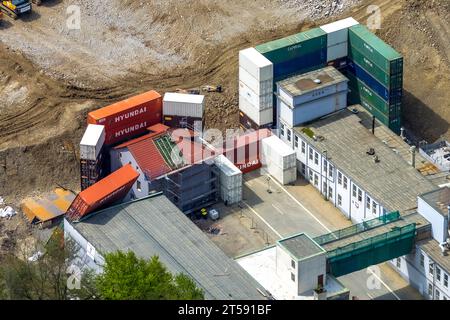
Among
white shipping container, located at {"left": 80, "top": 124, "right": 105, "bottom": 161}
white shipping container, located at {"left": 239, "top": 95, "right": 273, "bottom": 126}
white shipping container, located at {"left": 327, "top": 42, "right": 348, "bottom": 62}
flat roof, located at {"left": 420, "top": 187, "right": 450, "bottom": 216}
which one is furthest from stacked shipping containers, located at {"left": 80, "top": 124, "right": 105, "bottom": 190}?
flat roof, located at {"left": 420, "top": 187, "right": 450, "bottom": 216}

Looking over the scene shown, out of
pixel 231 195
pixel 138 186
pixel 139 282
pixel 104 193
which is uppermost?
pixel 138 186

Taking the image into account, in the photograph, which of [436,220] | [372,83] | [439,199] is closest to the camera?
[436,220]

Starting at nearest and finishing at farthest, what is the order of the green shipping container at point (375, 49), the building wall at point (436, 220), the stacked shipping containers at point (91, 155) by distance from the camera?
the building wall at point (436, 220), the stacked shipping containers at point (91, 155), the green shipping container at point (375, 49)

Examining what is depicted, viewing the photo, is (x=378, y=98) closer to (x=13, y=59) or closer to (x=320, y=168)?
(x=320, y=168)

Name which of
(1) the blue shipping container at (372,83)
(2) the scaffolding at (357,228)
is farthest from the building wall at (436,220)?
(1) the blue shipping container at (372,83)

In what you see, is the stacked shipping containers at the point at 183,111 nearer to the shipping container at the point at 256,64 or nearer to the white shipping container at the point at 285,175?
the shipping container at the point at 256,64

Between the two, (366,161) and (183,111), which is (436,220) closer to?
(366,161)

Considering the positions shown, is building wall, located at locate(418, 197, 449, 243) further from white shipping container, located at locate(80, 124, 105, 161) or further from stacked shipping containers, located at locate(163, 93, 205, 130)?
white shipping container, located at locate(80, 124, 105, 161)

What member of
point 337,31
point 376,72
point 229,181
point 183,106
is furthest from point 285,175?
point 337,31
